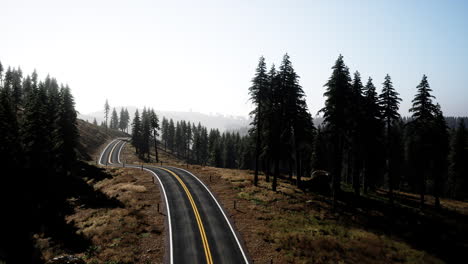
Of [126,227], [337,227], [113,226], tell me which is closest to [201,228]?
[126,227]

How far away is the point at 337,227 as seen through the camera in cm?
2331

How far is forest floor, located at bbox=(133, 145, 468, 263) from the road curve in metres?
1.25

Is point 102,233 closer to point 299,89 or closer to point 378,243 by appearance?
point 378,243

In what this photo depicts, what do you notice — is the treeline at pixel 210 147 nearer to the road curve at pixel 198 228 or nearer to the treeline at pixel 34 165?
the treeline at pixel 34 165

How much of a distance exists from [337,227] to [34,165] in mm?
41336

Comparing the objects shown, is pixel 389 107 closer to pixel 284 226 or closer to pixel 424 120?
pixel 424 120

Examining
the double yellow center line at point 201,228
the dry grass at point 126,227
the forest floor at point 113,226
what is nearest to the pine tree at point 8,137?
the forest floor at point 113,226

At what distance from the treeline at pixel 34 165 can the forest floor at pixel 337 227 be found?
63.7 ft

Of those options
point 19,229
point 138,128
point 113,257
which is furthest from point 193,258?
point 138,128

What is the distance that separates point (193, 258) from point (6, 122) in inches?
1326

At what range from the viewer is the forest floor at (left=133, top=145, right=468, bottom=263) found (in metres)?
18.5

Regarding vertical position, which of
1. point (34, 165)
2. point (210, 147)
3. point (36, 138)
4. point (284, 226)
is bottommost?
point (284, 226)

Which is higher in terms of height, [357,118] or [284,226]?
[357,118]

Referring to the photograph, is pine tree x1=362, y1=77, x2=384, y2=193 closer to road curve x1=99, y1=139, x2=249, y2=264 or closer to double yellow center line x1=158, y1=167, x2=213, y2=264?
road curve x1=99, y1=139, x2=249, y2=264
